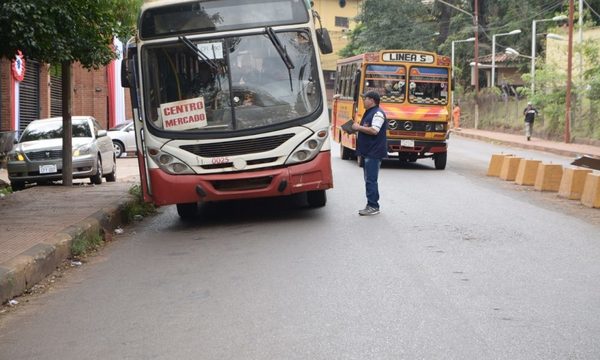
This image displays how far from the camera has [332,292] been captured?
7.12 m

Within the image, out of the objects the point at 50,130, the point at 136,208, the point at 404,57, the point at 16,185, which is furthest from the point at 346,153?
the point at 136,208

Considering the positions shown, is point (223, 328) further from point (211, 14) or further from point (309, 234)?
point (211, 14)

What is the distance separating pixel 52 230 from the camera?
33.9ft

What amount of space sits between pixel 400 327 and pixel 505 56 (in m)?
55.9

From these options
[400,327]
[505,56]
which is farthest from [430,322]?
[505,56]

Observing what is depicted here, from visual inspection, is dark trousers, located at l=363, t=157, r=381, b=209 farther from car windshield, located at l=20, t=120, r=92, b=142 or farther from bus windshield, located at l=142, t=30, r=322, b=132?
car windshield, located at l=20, t=120, r=92, b=142

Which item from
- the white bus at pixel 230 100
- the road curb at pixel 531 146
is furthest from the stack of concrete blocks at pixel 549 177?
the road curb at pixel 531 146

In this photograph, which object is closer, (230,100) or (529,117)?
(230,100)

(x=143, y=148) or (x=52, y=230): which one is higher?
(x=143, y=148)

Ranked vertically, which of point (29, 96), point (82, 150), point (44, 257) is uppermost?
point (29, 96)

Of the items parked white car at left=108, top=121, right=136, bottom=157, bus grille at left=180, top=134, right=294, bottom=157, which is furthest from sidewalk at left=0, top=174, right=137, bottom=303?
parked white car at left=108, top=121, right=136, bottom=157

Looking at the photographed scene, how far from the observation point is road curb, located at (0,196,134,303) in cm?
758

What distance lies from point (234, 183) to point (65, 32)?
3850 millimetres

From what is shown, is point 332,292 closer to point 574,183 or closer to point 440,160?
point 574,183
